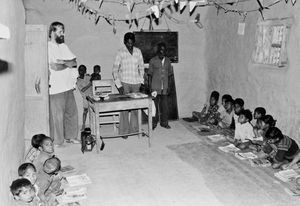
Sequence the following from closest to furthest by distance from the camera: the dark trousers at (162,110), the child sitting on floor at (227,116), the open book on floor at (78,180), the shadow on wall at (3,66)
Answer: the shadow on wall at (3,66), the open book on floor at (78,180), the child sitting on floor at (227,116), the dark trousers at (162,110)

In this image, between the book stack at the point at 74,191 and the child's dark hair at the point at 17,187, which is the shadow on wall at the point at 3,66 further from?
the book stack at the point at 74,191

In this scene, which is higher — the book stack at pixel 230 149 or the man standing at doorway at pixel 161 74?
the man standing at doorway at pixel 161 74

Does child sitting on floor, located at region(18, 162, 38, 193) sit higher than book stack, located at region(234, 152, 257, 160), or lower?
higher

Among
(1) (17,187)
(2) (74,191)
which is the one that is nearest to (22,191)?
(1) (17,187)

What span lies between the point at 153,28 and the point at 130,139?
255 centimetres

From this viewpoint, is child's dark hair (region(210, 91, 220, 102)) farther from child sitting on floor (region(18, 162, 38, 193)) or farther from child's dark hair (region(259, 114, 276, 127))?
child sitting on floor (region(18, 162, 38, 193))

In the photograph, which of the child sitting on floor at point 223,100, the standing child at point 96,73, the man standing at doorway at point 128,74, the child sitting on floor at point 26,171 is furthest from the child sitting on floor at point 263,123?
the child sitting on floor at point 26,171

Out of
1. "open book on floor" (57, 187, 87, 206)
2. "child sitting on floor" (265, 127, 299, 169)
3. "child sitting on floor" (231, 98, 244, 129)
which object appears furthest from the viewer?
"child sitting on floor" (231, 98, 244, 129)

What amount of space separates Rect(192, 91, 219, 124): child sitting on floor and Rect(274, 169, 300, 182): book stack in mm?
2470

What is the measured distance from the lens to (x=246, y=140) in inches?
231

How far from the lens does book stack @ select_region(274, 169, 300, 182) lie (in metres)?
4.57

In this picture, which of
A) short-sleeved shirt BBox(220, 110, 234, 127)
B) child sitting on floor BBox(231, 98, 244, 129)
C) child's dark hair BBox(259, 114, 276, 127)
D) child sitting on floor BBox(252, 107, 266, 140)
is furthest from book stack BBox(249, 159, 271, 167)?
short-sleeved shirt BBox(220, 110, 234, 127)

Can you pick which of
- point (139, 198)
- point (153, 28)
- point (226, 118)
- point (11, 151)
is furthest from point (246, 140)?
point (11, 151)

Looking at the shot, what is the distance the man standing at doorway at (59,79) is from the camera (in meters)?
5.70
